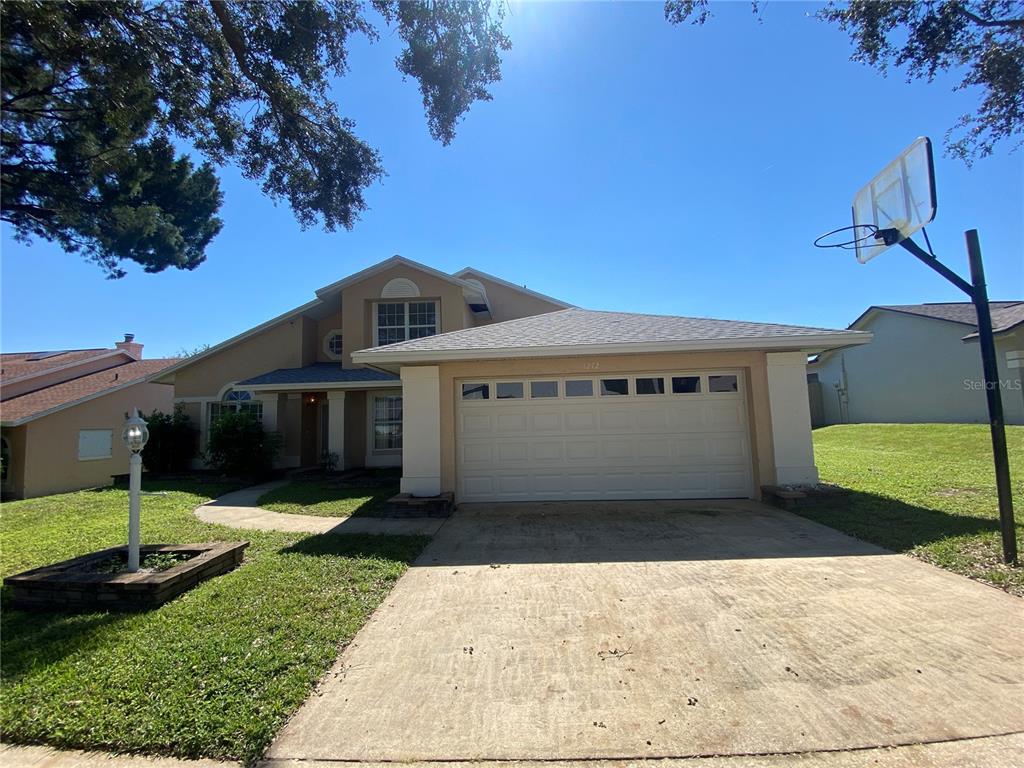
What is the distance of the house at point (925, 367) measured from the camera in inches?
629

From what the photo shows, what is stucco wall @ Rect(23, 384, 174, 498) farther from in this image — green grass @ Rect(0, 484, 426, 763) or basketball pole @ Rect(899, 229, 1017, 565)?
basketball pole @ Rect(899, 229, 1017, 565)

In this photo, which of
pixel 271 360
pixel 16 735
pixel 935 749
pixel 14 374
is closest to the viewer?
pixel 935 749

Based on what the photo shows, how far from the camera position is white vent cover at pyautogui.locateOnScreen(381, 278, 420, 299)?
1462 centimetres

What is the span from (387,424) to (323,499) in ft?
15.4

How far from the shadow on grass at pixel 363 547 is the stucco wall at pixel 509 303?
1120 cm

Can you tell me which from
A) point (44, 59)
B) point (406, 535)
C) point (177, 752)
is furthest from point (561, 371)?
point (44, 59)

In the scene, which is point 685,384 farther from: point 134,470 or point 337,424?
point 337,424

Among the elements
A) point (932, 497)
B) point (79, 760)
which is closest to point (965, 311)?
point (932, 497)

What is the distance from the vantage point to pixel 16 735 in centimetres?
262

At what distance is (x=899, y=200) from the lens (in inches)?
224

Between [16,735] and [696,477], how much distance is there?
8613 millimetres

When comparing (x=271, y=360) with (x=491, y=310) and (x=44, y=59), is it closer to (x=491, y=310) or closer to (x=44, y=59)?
A: (x=491, y=310)

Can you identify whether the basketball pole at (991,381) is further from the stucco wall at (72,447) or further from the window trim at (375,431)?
the stucco wall at (72,447)

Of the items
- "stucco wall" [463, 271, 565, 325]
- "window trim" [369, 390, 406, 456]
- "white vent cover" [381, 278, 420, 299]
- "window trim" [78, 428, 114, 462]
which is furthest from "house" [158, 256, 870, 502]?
"window trim" [78, 428, 114, 462]
